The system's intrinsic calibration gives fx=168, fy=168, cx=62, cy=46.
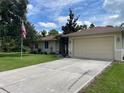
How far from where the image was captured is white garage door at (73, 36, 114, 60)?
16.8 meters

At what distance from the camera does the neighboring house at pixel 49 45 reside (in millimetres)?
27237

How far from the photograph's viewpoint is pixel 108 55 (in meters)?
16.8

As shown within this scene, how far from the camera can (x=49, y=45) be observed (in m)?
28.8

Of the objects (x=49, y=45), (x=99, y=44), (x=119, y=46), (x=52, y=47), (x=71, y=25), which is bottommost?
(x=52, y=47)

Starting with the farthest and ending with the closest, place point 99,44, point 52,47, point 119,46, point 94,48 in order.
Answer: point 52,47, point 94,48, point 99,44, point 119,46

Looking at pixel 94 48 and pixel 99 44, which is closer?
pixel 99 44

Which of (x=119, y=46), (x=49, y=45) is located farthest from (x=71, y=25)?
(x=119, y=46)

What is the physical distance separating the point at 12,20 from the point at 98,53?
12732 mm

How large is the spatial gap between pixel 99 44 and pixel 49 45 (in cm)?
1274

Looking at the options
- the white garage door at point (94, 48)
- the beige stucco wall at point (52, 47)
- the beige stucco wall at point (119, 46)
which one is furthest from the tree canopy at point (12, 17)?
the beige stucco wall at point (119, 46)

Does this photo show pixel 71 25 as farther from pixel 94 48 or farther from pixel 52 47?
pixel 94 48

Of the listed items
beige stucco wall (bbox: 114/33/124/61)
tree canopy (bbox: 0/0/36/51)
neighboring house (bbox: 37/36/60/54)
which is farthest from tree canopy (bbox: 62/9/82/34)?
beige stucco wall (bbox: 114/33/124/61)

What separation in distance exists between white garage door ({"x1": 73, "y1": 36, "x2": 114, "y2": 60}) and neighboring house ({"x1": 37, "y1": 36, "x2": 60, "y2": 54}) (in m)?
7.15

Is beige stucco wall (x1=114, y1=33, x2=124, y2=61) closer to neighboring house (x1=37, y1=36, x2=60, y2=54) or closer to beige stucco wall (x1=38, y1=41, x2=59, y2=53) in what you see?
neighboring house (x1=37, y1=36, x2=60, y2=54)
